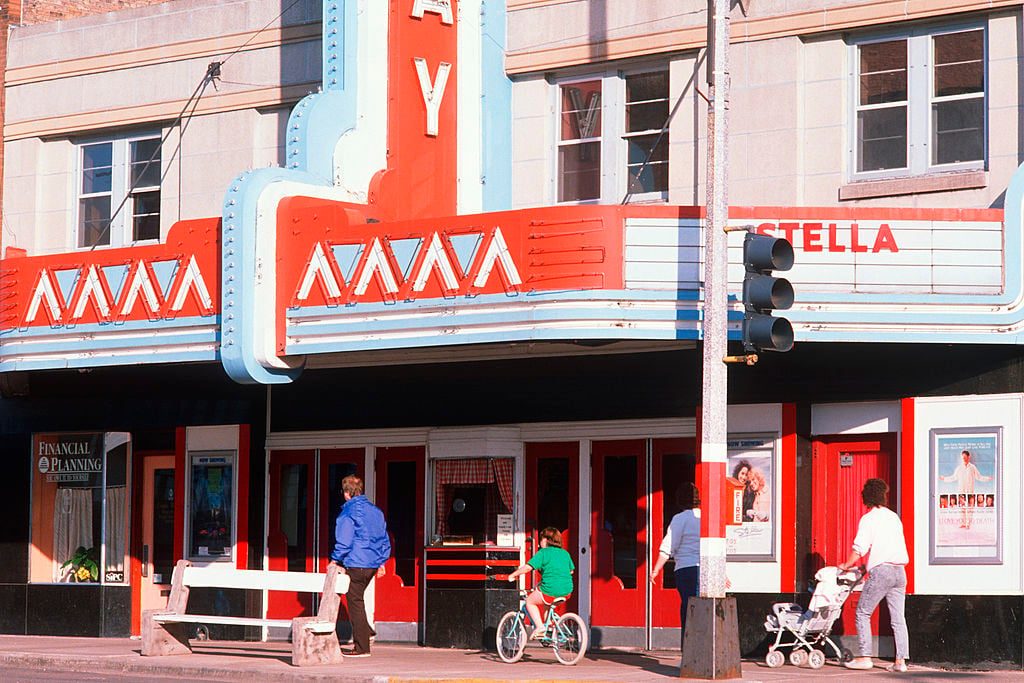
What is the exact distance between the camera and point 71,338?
741 inches

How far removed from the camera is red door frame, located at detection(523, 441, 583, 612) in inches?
742

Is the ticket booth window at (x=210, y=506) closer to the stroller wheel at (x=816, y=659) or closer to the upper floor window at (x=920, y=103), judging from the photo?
the stroller wheel at (x=816, y=659)

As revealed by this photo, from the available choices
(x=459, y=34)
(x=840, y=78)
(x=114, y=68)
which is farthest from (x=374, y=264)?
(x=114, y=68)

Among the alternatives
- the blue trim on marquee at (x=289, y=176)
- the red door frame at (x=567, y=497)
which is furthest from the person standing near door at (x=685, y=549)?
the blue trim on marquee at (x=289, y=176)

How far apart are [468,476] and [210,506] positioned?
413cm

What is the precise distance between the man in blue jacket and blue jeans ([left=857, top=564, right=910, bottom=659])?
5.18 meters

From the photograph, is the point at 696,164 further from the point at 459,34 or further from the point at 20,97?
the point at 20,97

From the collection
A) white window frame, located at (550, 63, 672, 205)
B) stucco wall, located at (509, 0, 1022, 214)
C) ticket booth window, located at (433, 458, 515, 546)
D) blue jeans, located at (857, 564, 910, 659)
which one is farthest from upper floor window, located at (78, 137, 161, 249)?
blue jeans, located at (857, 564, 910, 659)

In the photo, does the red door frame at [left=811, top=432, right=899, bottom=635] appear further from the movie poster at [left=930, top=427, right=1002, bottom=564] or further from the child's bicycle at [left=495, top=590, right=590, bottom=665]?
the child's bicycle at [left=495, top=590, right=590, bottom=665]

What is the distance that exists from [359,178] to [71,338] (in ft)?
13.3

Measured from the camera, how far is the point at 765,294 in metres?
13.8

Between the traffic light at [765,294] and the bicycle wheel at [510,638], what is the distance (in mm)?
4438

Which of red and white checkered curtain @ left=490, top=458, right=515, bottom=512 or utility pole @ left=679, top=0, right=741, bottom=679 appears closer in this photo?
utility pole @ left=679, top=0, right=741, bottom=679

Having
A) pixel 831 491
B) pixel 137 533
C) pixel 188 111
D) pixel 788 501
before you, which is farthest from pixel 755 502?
pixel 188 111
